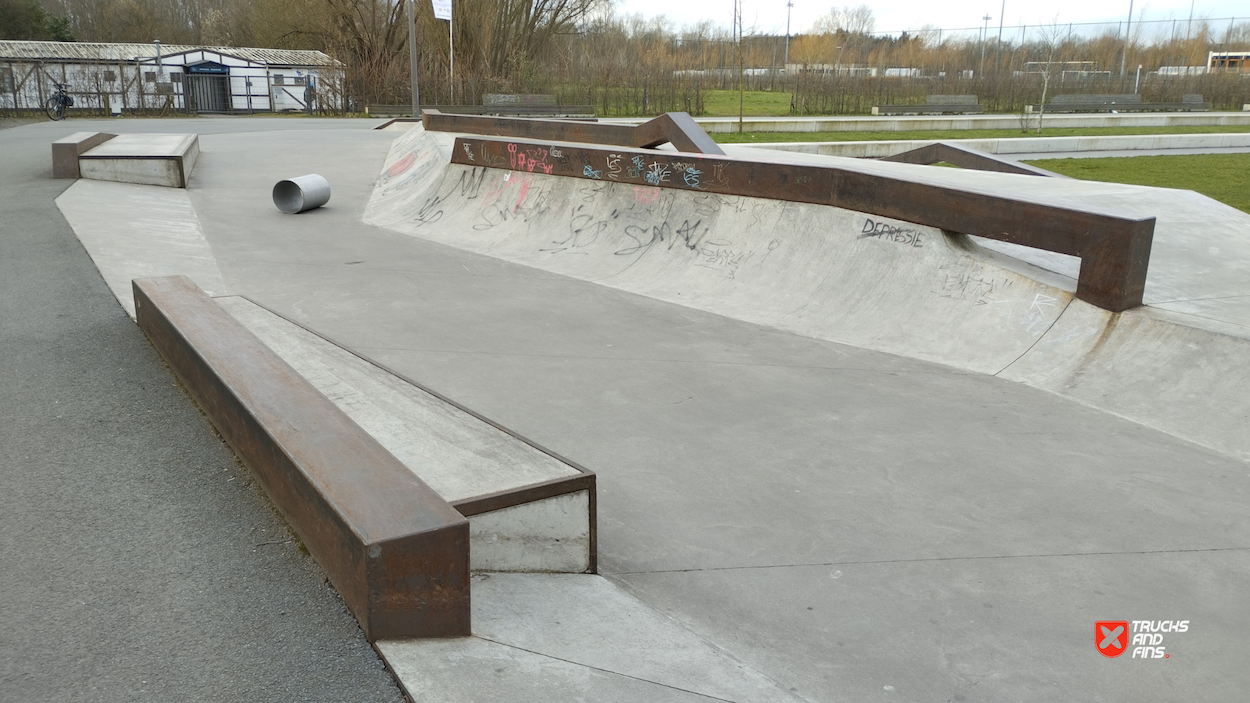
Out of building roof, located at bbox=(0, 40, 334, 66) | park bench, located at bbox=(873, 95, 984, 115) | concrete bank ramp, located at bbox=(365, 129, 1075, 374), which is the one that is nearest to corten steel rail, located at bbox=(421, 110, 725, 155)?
concrete bank ramp, located at bbox=(365, 129, 1075, 374)

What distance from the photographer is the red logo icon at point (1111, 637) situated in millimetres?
3141

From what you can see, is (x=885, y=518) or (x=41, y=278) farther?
(x=41, y=278)

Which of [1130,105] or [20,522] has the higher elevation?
[1130,105]

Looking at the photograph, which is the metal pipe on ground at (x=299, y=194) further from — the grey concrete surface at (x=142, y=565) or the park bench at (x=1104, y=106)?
the park bench at (x=1104, y=106)

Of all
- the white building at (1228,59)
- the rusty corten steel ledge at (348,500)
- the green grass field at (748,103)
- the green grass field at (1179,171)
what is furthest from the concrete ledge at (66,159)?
the white building at (1228,59)

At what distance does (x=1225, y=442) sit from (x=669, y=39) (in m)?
45.9

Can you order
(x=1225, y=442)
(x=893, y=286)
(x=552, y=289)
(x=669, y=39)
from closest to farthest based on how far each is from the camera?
1. (x=1225, y=442)
2. (x=893, y=286)
3. (x=552, y=289)
4. (x=669, y=39)

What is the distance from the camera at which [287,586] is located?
283 cm

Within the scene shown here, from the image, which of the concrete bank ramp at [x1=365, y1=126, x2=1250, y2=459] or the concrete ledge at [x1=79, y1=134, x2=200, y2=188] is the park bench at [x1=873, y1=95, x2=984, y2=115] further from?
the concrete ledge at [x1=79, y1=134, x2=200, y2=188]

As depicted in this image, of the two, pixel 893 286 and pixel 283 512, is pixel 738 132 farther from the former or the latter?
pixel 283 512

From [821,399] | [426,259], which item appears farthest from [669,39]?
[821,399]

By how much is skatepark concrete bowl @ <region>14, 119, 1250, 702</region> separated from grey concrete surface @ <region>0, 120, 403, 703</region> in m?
0.36

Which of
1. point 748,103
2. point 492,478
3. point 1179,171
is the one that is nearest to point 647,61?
point 748,103

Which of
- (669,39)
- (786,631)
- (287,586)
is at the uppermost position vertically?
(669,39)
